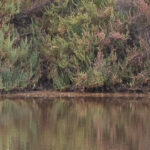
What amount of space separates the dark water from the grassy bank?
125 cm

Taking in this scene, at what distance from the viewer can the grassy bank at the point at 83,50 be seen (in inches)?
608

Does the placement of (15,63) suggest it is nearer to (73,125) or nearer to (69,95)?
(69,95)

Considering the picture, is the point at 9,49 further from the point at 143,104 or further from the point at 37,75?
the point at 143,104

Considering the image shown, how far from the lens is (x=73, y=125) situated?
11000 millimetres

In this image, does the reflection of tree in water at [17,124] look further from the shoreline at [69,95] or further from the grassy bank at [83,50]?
the grassy bank at [83,50]

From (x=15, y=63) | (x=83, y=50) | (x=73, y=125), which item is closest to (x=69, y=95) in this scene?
(x=83, y=50)

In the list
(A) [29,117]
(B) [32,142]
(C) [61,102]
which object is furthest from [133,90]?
(B) [32,142]

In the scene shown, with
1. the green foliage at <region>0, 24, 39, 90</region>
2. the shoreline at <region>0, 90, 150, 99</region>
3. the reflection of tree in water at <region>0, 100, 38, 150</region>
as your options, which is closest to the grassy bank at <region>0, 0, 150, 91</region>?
the green foliage at <region>0, 24, 39, 90</region>

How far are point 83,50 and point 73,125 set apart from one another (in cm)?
501

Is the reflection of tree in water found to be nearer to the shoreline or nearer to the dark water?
the dark water

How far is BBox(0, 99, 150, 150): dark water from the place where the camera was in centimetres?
928

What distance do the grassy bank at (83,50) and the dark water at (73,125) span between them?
1.25m

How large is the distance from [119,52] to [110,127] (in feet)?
18.6

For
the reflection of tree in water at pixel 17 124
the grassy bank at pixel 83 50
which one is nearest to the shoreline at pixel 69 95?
the grassy bank at pixel 83 50
